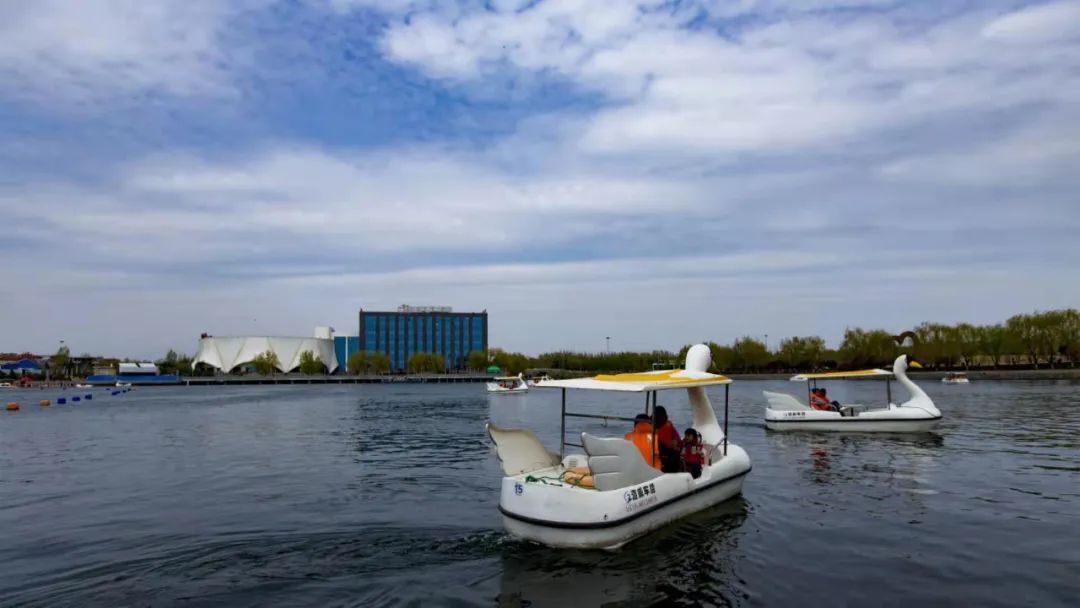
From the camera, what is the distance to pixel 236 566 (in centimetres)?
1217

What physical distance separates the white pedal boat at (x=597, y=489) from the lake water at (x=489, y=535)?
0.40 m

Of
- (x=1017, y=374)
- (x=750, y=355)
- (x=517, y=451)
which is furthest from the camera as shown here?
(x=750, y=355)

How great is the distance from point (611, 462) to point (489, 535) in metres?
3.22

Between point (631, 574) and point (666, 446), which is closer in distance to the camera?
point (631, 574)

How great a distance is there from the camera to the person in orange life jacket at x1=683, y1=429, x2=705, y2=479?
1524 cm

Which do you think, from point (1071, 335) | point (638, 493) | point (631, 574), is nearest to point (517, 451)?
point (638, 493)

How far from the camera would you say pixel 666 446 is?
14945mm

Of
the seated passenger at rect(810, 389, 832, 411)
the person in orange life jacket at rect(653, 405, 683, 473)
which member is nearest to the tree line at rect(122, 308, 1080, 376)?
the seated passenger at rect(810, 389, 832, 411)

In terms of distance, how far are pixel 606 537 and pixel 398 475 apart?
12.3 m

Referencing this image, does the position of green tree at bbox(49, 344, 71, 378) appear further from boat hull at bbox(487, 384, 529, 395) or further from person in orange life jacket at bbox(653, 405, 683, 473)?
person in orange life jacket at bbox(653, 405, 683, 473)

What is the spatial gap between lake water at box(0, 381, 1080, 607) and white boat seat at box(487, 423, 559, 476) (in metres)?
1.40

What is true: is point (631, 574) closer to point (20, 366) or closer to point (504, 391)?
point (504, 391)

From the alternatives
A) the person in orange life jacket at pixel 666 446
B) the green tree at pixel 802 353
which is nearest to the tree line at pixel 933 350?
the green tree at pixel 802 353

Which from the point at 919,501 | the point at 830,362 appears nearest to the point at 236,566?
the point at 919,501
